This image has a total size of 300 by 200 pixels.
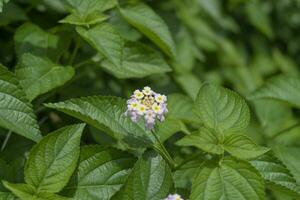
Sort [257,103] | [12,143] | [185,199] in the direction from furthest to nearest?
1. [257,103]
2. [12,143]
3. [185,199]

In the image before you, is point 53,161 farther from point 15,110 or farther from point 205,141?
point 205,141

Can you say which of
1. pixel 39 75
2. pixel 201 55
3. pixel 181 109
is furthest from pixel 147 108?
pixel 201 55

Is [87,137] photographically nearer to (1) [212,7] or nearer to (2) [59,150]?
(2) [59,150]

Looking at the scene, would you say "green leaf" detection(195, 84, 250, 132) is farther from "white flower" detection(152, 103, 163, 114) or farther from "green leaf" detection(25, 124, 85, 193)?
"green leaf" detection(25, 124, 85, 193)

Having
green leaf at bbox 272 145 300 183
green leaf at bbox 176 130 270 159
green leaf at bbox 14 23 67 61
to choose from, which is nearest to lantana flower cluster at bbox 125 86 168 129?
green leaf at bbox 176 130 270 159

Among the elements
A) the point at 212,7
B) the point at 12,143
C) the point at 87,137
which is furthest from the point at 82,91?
the point at 212,7
